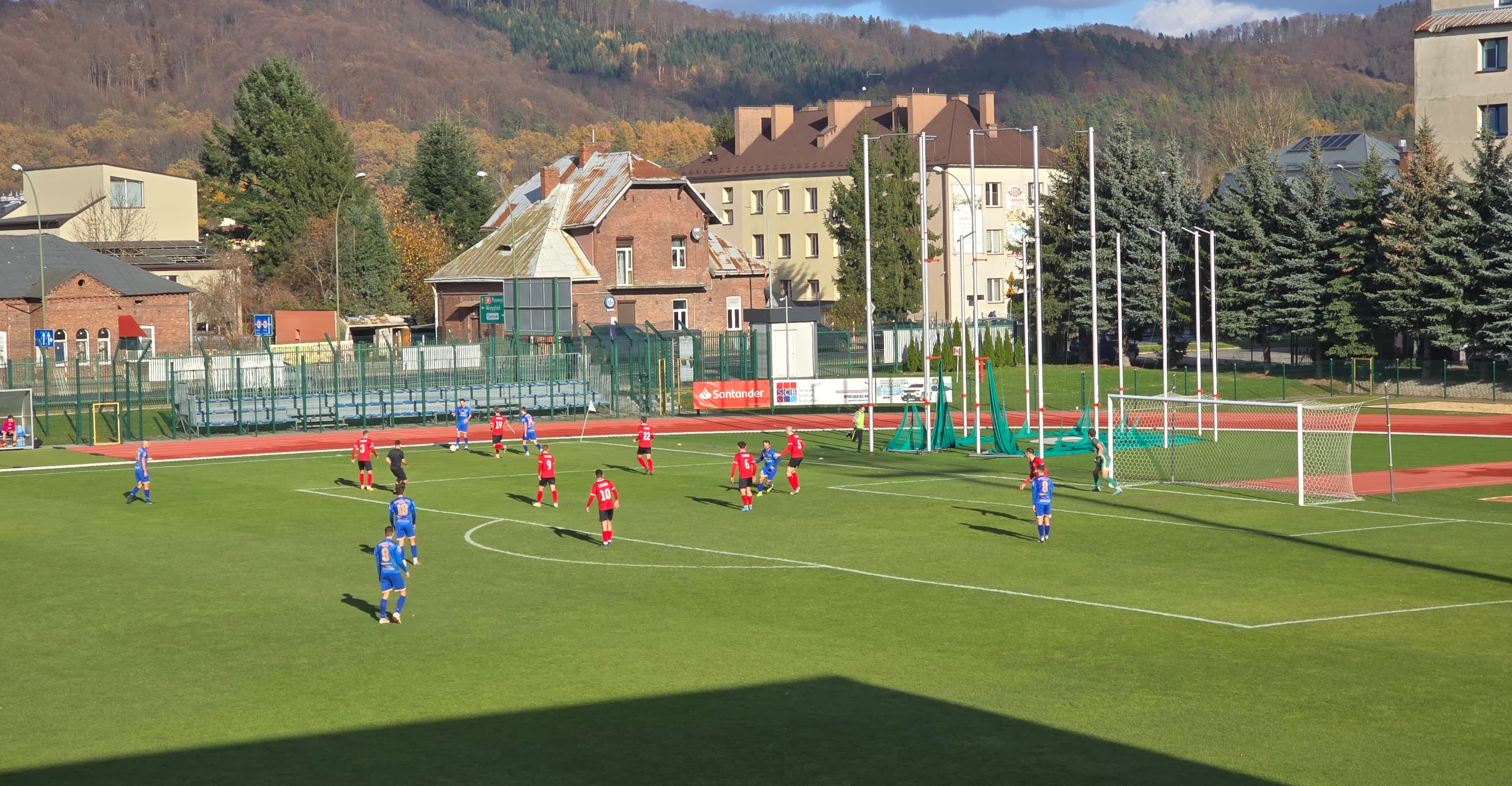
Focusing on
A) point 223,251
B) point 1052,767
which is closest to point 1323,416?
point 1052,767

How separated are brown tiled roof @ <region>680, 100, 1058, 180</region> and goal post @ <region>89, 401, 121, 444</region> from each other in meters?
54.7

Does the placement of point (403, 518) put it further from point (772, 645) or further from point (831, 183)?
point (831, 183)

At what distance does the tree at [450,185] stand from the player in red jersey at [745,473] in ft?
251

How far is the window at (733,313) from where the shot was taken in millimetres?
81125

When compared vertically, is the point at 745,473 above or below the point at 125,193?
below

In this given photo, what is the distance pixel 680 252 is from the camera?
77625 mm

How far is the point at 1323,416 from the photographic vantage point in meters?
47.4

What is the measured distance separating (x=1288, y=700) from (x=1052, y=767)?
3.63m

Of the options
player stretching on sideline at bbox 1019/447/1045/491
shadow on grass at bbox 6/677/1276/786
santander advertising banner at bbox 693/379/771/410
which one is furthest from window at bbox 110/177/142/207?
shadow on grass at bbox 6/677/1276/786

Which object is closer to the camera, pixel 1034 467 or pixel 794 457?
pixel 1034 467

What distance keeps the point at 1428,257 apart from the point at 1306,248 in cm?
601

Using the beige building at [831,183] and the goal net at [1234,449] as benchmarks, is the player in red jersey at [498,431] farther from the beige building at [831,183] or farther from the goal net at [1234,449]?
the beige building at [831,183]

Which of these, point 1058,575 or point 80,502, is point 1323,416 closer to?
point 1058,575

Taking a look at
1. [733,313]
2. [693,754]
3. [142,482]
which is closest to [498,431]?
[142,482]
